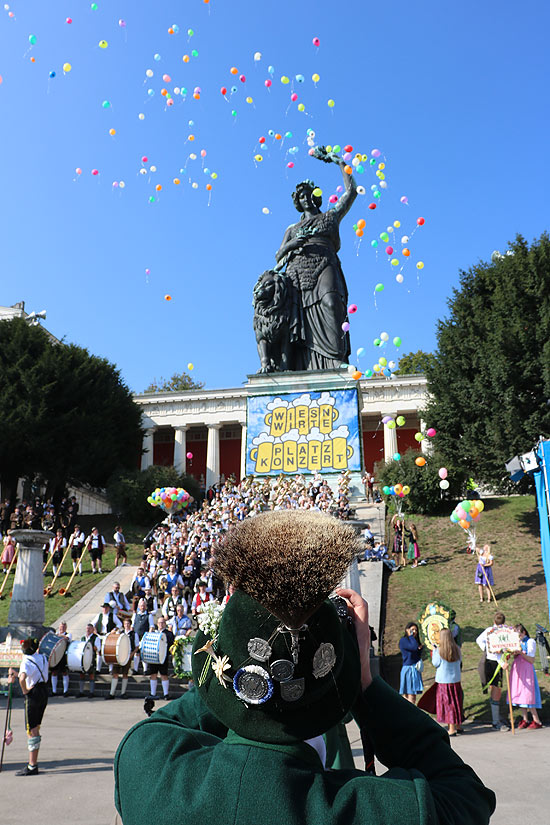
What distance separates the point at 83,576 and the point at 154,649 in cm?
1079

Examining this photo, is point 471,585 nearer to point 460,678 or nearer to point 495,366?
point 460,678

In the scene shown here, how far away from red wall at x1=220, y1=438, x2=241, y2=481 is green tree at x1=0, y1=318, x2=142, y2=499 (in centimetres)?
1394

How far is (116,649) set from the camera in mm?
12922

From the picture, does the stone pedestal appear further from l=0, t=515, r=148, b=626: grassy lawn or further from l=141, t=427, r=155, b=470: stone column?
l=141, t=427, r=155, b=470: stone column

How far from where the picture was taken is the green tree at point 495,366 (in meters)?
25.8

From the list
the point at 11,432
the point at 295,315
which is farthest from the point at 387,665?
the point at 11,432

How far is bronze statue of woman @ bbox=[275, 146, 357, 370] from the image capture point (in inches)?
1086

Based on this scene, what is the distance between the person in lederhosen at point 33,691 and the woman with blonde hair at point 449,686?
543cm

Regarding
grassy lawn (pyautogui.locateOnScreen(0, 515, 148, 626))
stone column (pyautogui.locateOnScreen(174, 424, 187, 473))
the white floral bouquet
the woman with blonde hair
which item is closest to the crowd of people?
the woman with blonde hair

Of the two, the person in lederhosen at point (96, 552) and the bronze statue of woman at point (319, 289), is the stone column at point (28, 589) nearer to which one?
the person in lederhosen at point (96, 552)

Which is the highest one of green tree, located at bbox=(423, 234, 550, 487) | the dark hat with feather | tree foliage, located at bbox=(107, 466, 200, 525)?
green tree, located at bbox=(423, 234, 550, 487)

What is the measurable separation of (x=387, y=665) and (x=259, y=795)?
43.7 ft

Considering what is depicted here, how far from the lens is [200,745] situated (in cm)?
155

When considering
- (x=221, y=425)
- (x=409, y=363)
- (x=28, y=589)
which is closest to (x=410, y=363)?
(x=409, y=363)
